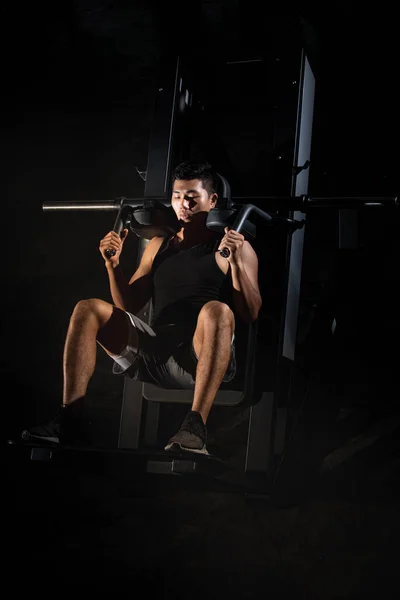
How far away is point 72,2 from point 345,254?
160 cm

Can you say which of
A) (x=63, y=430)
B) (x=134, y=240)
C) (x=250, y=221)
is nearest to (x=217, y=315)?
(x=250, y=221)

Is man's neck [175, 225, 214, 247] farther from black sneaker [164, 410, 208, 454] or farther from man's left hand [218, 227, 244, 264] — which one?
black sneaker [164, 410, 208, 454]

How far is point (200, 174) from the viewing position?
8.43 ft

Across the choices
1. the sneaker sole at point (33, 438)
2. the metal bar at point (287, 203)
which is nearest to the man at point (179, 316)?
the sneaker sole at point (33, 438)

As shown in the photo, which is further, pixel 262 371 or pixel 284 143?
pixel 284 143

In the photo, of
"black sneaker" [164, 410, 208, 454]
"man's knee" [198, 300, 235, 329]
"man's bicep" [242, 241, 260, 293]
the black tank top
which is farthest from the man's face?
"black sneaker" [164, 410, 208, 454]

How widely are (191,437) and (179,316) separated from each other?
19.3 inches

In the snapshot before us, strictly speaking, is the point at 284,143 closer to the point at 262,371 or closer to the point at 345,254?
the point at 345,254

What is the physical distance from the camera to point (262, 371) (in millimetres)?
2461

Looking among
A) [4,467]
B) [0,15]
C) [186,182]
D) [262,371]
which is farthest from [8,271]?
[262,371]

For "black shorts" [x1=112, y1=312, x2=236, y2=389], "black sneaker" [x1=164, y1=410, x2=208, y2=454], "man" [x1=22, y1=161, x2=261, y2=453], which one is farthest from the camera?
"black shorts" [x1=112, y1=312, x2=236, y2=389]

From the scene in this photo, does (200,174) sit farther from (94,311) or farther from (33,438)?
(33,438)

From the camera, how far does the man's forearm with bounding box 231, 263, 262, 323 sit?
238 cm

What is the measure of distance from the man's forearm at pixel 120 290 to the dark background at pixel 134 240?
1.97 ft
